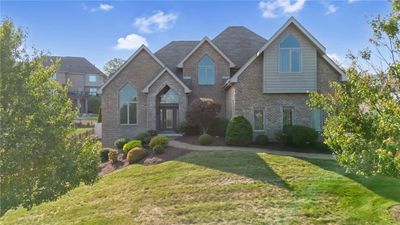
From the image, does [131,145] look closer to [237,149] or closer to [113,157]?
[113,157]

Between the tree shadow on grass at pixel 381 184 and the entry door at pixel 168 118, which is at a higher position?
the entry door at pixel 168 118

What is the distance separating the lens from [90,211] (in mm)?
12594

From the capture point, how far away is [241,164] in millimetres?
16266

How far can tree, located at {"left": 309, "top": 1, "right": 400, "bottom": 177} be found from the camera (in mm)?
6062

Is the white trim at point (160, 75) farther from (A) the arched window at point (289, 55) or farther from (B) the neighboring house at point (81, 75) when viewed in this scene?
(B) the neighboring house at point (81, 75)

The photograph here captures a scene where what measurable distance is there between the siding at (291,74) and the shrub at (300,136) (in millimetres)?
2960

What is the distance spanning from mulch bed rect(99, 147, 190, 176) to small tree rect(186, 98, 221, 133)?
3.40m

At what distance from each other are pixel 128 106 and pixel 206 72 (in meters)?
6.88

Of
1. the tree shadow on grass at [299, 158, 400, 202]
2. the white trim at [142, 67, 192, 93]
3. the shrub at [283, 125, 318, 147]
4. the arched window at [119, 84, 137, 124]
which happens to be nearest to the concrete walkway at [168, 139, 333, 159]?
the shrub at [283, 125, 318, 147]

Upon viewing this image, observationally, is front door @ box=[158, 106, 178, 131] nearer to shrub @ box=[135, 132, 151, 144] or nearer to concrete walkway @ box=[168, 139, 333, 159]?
shrub @ box=[135, 132, 151, 144]

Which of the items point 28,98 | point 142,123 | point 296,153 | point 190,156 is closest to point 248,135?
point 296,153

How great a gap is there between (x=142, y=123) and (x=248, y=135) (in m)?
9.13

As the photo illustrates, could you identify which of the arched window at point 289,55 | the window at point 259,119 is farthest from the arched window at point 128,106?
Answer: the arched window at point 289,55

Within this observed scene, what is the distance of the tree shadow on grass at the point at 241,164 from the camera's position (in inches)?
559
